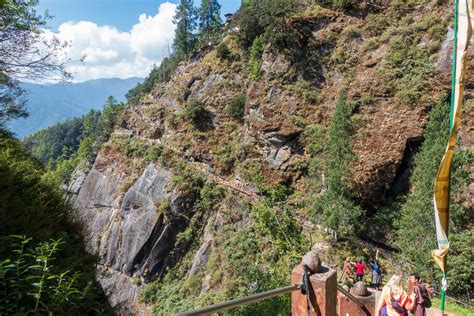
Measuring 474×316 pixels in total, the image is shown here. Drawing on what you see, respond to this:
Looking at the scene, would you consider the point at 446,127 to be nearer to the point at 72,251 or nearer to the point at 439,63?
the point at 439,63

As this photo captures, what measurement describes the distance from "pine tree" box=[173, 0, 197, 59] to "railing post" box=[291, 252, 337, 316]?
4934 cm

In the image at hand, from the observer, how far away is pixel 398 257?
18312 mm

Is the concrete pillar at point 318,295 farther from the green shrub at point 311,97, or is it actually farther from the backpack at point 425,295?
the green shrub at point 311,97

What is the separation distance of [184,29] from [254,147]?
30.7 meters

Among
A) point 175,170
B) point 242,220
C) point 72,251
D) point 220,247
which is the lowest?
point 220,247

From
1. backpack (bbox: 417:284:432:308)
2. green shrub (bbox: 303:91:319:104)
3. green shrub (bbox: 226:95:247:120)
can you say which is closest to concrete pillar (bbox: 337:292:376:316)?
backpack (bbox: 417:284:432:308)

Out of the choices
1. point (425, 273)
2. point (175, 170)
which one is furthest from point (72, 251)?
point (175, 170)

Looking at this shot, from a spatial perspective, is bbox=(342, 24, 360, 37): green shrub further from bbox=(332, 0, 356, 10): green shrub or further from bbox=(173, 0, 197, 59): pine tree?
bbox=(173, 0, 197, 59): pine tree

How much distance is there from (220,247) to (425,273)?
45.9ft

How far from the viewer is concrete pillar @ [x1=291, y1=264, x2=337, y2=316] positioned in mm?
2492

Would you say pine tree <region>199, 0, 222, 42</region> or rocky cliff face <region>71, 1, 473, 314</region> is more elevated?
pine tree <region>199, 0, 222, 42</region>

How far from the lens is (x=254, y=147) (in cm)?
2909

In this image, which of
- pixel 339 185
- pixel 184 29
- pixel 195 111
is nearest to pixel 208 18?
pixel 184 29

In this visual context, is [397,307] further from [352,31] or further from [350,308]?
[352,31]
